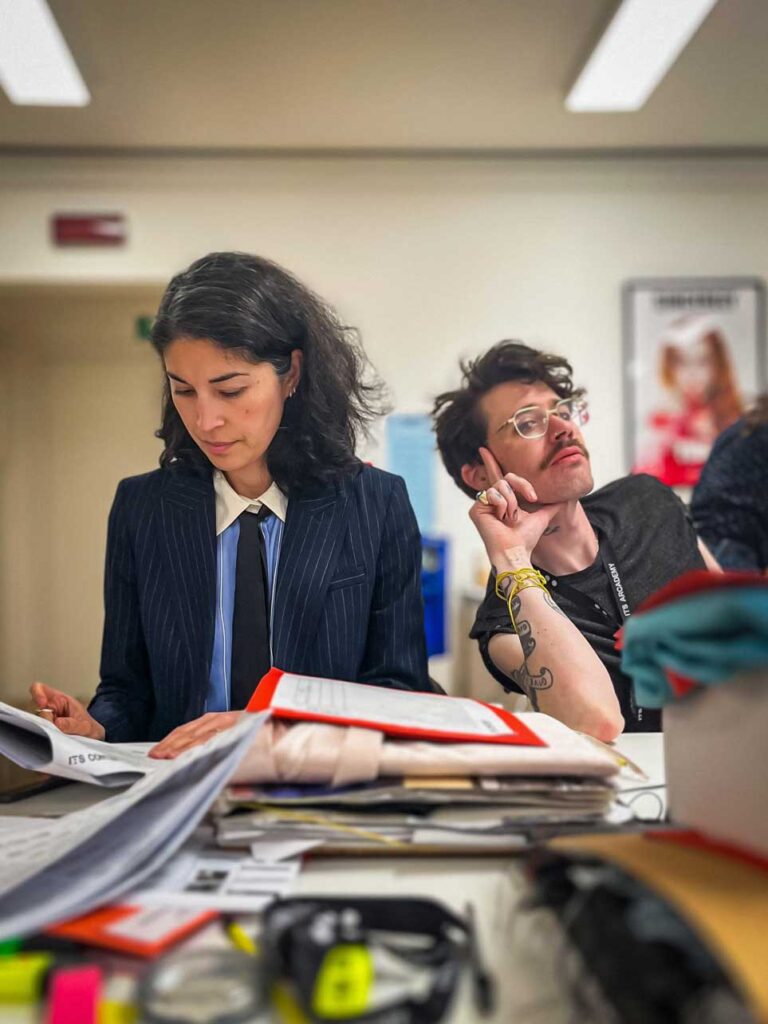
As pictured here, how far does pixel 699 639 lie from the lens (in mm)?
520

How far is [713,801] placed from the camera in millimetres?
506

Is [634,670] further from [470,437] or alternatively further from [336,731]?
[470,437]

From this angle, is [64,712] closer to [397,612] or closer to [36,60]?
[397,612]

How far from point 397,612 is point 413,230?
249 cm

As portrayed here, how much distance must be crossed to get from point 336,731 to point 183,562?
0.71 m

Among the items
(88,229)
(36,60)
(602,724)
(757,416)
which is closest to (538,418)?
(757,416)

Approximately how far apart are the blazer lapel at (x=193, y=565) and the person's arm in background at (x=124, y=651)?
79 millimetres

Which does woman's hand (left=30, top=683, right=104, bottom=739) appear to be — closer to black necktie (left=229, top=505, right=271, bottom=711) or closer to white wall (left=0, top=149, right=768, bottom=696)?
black necktie (left=229, top=505, right=271, bottom=711)

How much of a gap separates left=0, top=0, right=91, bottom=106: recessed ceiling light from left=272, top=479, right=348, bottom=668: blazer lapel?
223 centimetres

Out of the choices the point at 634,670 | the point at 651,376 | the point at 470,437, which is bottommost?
the point at 634,670

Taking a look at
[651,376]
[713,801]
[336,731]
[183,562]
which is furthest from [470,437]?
[651,376]

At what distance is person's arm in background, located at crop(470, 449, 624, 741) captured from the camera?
42.1 inches

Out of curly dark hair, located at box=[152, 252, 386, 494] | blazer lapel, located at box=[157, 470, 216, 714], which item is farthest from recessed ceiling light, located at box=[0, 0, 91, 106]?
blazer lapel, located at box=[157, 470, 216, 714]

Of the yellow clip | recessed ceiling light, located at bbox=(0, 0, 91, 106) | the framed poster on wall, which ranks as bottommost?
the yellow clip
